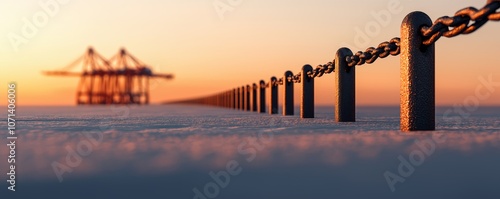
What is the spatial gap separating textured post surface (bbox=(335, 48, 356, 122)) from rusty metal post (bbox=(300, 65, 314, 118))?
161 cm

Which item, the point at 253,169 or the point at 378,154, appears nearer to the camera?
the point at 253,169

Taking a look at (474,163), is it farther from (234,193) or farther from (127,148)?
(127,148)

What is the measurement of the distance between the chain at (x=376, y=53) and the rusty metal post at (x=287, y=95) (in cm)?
345

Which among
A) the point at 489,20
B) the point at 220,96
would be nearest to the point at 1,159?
the point at 489,20

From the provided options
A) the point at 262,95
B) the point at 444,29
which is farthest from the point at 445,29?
the point at 262,95

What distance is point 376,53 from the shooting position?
5.29 meters

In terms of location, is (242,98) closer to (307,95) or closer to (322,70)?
(307,95)

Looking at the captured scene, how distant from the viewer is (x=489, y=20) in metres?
3.51

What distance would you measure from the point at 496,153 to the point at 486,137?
988mm

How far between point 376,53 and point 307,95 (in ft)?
9.57

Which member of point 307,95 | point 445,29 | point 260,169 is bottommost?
point 260,169

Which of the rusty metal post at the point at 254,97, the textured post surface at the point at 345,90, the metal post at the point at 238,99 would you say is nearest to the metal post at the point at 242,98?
the metal post at the point at 238,99

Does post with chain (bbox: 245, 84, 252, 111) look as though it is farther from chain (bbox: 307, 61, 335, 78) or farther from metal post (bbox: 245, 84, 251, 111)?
chain (bbox: 307, 61, 335, 78)

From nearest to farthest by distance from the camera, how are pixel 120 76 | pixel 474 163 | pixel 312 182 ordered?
1. pixel 312 182
2. pixel 474 163
3. pixel 120 76
